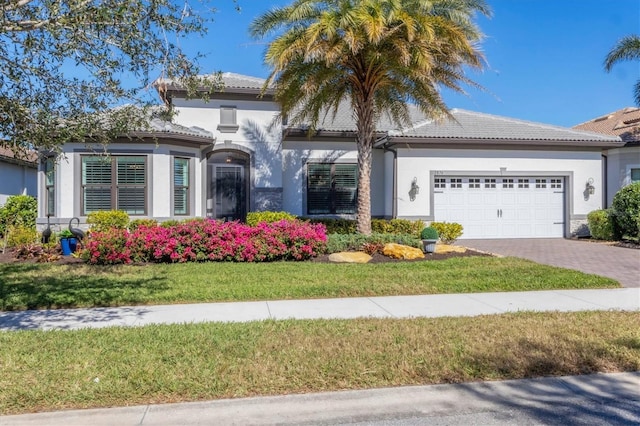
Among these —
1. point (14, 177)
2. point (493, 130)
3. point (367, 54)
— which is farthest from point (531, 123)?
point (14, 177)

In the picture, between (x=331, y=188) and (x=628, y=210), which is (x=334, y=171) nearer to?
(x=331, y=188)

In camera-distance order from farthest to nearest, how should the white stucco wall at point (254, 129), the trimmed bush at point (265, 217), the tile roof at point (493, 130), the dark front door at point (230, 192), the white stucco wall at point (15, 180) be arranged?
the white stucco wall at point (15, 180), the tile roof at point (493, 130), the dark front door at point (230, 192), the white stucco wall at point (254, 129), the trimmed bush at point (265, 217)

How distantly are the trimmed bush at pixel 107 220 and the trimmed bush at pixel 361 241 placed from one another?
21.2ft

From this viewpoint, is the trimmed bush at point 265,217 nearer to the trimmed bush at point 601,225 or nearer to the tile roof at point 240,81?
the tile roof at point 240,81

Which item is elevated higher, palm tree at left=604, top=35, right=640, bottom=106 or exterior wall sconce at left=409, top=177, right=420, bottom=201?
palm tree at left=604, top=35, right=640, bottom=106

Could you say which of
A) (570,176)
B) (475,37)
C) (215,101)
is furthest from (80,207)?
(570,176)

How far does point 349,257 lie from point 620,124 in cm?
1785

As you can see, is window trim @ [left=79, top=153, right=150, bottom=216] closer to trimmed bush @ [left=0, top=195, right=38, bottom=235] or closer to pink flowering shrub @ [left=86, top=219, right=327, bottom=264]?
pink flowering shrub @ [left=86, top=219, right=327, bottom=264]

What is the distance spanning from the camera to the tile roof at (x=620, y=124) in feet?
60.7

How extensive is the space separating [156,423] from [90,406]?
2.17ft

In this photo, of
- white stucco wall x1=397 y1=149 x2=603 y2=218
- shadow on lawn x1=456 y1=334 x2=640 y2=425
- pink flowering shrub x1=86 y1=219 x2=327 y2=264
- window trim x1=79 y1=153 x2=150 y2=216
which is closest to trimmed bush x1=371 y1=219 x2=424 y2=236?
white stucco wall x1=397 y1=149 x2=603 y2=218

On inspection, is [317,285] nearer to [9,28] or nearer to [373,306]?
[373,306]

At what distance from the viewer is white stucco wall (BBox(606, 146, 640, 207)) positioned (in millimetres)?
17750

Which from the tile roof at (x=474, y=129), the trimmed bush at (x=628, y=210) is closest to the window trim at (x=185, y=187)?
the tile roof at (x=474, y=129)
